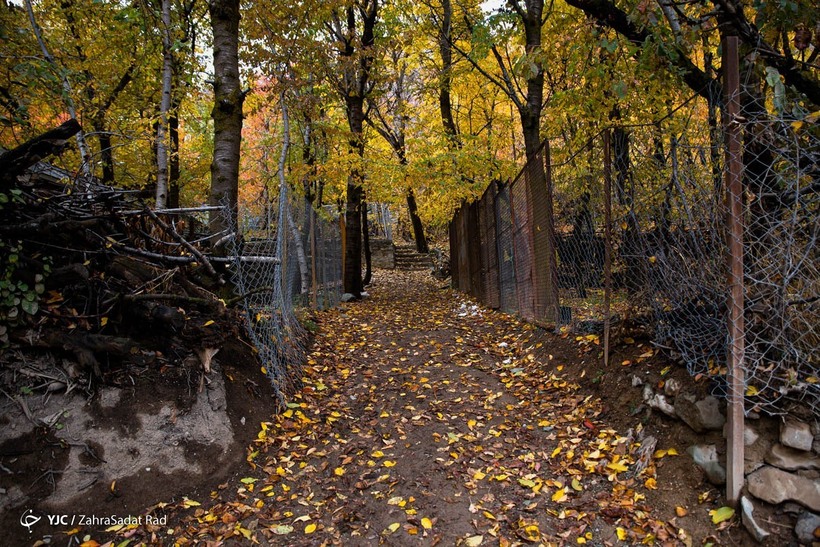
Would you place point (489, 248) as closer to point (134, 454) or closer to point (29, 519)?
point (134, 454)

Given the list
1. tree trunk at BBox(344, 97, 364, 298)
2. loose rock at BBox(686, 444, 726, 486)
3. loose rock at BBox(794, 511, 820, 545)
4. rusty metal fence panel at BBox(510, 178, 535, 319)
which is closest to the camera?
loose rock at BBox(794, 511, 820, 545)

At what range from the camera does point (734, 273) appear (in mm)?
2658

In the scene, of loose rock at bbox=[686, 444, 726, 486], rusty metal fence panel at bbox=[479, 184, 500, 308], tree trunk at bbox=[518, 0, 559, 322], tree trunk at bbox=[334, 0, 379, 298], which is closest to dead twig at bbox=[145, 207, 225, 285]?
tree trunk at bbox=[518, 0, 559, 322]

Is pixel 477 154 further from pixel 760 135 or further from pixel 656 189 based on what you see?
pixel 760 135

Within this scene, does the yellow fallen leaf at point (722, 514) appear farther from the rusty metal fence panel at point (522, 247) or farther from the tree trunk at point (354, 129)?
the tree trunk at point (354, 129)

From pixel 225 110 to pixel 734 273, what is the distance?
544 cm

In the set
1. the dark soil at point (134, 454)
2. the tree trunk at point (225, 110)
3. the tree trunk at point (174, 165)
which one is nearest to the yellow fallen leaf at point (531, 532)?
the dark soil at point (134, 454)

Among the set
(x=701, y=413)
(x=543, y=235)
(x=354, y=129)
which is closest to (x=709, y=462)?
(x=701, y=413)

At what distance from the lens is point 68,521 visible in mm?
2783

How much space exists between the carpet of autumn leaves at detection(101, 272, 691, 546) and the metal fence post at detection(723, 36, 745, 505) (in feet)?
1.58

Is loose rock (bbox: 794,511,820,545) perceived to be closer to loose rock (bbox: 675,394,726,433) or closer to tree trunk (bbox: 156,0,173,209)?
loose rock (bbox: 675,394,726,433)

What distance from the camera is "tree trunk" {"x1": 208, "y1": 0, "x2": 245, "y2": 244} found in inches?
212

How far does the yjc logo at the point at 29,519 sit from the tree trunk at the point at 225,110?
3196 millimetres

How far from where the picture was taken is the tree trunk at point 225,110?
5395 mm
